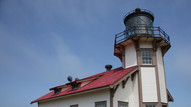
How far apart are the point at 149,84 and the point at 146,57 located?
2235 millimetres

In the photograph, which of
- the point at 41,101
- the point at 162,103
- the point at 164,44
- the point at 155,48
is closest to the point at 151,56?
the point at 155,48

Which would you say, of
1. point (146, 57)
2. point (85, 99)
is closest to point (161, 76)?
point (146, 57)

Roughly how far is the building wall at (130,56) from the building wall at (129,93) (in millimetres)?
1377

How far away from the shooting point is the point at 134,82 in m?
14.4

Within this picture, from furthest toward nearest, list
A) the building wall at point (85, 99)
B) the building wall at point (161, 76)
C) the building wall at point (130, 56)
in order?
the building wall at point (130, 56)
the building wall at point (161, 76)
the building wall at point (85, 99)

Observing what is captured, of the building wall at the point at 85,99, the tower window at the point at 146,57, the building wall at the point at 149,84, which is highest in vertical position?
the tower window at the point at 146,57

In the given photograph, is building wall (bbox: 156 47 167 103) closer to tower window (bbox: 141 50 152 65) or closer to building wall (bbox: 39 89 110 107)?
tower window (bbox: 141 50 152 65)

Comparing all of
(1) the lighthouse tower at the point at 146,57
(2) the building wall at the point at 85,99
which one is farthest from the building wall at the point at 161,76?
(2) the building wall at the point at 85,99

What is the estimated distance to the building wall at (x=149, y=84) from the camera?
13.8m

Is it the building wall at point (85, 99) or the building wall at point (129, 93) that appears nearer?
the building wall at point (85, 99)

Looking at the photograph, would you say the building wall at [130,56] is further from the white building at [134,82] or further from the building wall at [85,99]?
the building wall at [85,99]

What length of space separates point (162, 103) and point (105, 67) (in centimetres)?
793

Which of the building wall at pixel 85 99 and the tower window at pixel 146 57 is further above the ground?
the tower window at pixel 146 57

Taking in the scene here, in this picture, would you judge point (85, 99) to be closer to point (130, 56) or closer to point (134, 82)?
point (134, 82)
